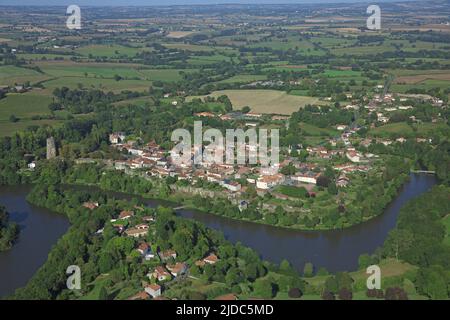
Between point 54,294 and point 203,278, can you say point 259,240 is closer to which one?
point 203,278

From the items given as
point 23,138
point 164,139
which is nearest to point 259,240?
point 164,139

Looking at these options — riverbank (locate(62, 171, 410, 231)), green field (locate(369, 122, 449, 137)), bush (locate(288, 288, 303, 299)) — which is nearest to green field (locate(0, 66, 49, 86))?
riverbank (locate(62, 171, 410, 231))

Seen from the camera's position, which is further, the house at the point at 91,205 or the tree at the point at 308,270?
the house at the point at 91,205

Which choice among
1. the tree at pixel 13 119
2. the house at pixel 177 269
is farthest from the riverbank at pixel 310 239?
the tree at pixel 13 119

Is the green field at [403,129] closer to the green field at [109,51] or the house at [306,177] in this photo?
the house at [306,177]

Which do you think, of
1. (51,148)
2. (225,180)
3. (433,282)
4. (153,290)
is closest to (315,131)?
(225,180)
